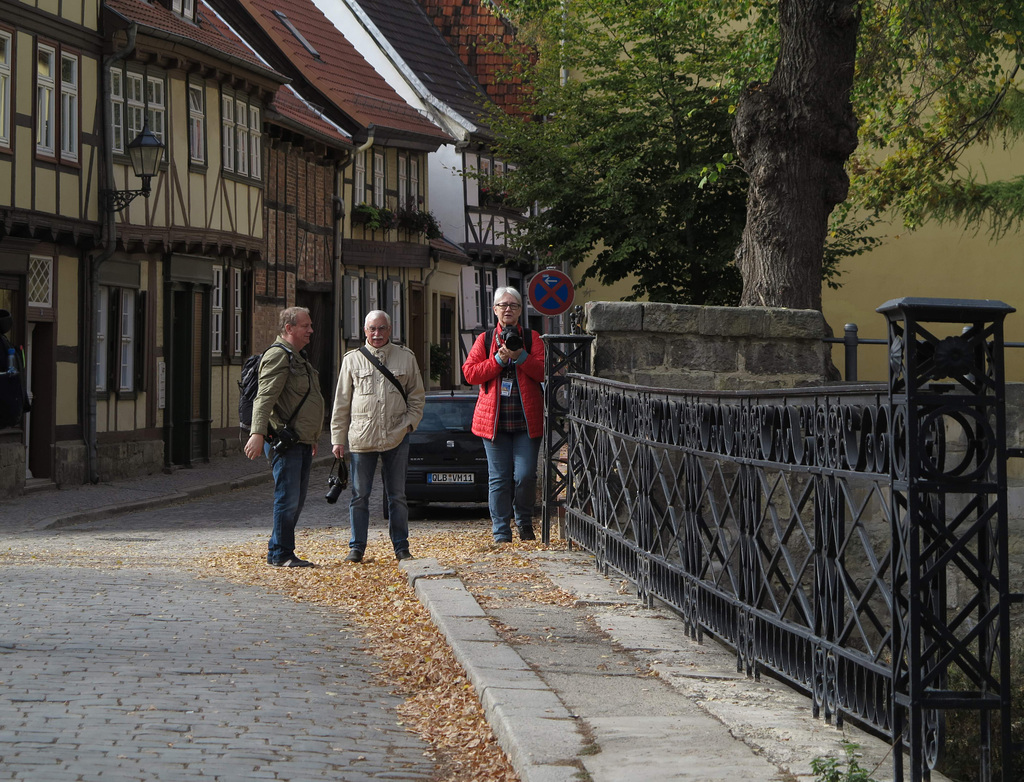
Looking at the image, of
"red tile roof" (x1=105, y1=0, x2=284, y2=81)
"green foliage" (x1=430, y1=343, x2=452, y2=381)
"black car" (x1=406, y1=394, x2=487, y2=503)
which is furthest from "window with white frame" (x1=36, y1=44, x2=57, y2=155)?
"green foliage" (x1=430, y1=343, x2=452, y2=381)

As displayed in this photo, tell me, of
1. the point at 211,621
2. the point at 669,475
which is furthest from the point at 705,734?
the point at 211,621

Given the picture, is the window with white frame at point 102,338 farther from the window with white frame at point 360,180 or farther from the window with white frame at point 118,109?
the window with white frame at point 360,180

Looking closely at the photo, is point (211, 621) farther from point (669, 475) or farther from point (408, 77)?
point (408, 77)

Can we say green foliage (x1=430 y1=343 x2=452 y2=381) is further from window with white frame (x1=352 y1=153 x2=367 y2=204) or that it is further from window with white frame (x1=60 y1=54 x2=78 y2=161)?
window with white frame (x1=60 y1=54 x2=78 y2=161)

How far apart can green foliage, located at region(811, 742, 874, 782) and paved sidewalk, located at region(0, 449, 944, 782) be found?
0.09m

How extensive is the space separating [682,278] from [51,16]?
42.1 feet

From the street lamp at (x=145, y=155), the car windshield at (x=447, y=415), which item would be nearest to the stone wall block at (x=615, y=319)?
the car windshield at (x=447, y=415)

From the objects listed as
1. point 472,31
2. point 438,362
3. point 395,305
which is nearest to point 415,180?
point 395,305

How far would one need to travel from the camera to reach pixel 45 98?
20750mm

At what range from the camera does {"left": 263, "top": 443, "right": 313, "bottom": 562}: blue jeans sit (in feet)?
36.0

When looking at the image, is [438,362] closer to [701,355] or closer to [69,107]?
[69,107]

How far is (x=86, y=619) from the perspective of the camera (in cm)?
830

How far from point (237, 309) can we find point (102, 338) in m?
5.64

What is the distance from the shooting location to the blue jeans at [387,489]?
35.8ft
